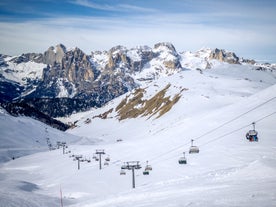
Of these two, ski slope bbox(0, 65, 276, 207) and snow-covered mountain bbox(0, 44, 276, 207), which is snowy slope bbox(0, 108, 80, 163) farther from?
ski slope bbox(0, 65, 276, 207)

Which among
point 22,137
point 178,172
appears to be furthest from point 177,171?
point 22,137

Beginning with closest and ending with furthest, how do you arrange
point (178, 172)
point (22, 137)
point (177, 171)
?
point (178, 172)
point (177, 171)
point (22, 137)

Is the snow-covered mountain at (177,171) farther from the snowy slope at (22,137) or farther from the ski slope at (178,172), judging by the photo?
the snowy slope at (22,137)

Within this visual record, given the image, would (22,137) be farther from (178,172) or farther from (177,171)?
(178,172)

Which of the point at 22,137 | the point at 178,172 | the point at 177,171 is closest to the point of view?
the point at 178,172

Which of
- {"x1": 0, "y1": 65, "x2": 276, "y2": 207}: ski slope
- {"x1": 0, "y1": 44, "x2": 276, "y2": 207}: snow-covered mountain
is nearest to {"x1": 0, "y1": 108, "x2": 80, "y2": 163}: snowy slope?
{"x1": 0, "y1": 44, "x2": 276, "y2": 207}: snow-covered mountain

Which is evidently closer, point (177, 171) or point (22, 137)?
point (177, 171)

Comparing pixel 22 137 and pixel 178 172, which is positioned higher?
pixel 178 172

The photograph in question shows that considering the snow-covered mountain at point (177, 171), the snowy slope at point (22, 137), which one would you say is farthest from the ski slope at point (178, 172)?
the snowy slope at point (22, 137)

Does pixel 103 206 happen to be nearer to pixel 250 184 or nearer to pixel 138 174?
pixel 250 184

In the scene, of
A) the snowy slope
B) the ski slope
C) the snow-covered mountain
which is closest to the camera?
the ski slope

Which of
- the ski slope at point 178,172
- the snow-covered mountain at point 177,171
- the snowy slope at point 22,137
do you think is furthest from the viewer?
the snowy slope at point 22,137

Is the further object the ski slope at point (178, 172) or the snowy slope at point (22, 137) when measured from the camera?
the snowy slope at point (22, 137)

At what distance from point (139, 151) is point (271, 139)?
3324 cm
